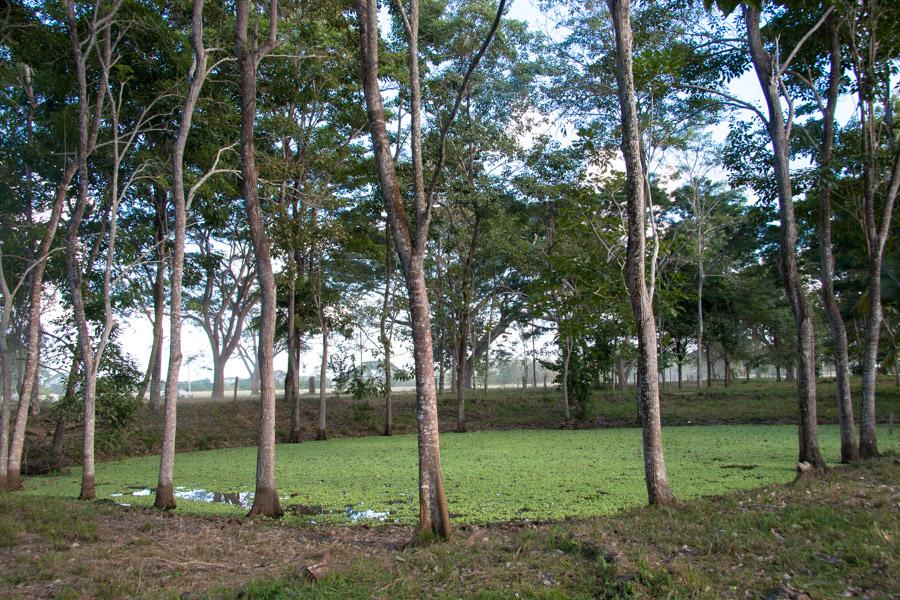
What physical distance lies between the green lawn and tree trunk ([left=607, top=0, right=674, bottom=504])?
3.95 ft

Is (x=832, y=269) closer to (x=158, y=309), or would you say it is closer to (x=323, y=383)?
(x=323, y=383)

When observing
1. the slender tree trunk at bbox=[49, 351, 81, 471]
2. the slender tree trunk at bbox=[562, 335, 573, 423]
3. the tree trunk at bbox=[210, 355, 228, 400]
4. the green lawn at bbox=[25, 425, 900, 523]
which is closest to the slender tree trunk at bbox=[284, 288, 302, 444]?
the green lawn at bbox=[25, 425, 900, 523]

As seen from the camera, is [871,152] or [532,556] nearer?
→ [532,556]

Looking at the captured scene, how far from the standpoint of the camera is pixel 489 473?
10.8 meters

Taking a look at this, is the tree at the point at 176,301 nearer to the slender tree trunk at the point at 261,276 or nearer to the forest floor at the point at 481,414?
the slender tree trunk at the point at 261,276

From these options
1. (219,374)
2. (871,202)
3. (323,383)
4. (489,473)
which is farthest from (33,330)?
(219,374)

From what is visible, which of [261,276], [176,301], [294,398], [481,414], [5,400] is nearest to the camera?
[261,276]

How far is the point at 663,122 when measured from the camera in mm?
10016

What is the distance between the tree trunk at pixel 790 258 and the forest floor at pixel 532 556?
1363 mm

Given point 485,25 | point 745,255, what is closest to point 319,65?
point 485,25

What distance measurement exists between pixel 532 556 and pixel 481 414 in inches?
789

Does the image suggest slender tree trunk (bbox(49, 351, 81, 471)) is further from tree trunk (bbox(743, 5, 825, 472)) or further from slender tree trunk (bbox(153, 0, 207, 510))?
tree trunk (bbox(743, 5, 825, 472))

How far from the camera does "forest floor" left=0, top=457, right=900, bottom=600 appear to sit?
13.3ft

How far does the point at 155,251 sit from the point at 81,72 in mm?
10206
